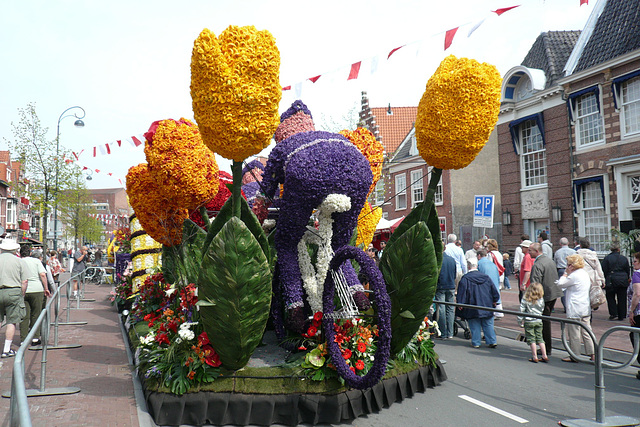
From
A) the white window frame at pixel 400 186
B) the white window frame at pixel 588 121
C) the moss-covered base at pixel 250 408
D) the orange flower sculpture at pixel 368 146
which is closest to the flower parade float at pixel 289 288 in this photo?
the moss-covered base at pixel 250 408

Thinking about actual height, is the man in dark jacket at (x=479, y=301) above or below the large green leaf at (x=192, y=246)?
below

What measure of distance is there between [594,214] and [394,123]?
16.5 metres

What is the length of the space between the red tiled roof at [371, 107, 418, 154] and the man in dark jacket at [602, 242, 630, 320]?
20374 millimetres

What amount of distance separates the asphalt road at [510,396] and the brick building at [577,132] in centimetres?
1032

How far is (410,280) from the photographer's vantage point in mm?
5355

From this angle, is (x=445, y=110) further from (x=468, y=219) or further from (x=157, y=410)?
(x=468, y=219)

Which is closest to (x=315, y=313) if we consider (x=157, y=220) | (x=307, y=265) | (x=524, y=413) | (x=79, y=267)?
(x=307, y=265)

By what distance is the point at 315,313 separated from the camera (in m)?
5.36

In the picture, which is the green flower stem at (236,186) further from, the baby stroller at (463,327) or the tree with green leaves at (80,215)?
the tree with green leaves at (80,215)

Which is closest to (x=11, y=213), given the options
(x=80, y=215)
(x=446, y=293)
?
(x=80, y=215)

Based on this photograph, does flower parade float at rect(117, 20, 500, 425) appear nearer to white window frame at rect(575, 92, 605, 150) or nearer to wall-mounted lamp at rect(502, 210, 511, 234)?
white window frame at rect(575, 92, 605, 150)

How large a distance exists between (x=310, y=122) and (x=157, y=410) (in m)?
4.28

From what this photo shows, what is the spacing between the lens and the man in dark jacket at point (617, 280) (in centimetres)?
991

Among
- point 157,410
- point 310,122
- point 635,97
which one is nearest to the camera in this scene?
point 157,410
